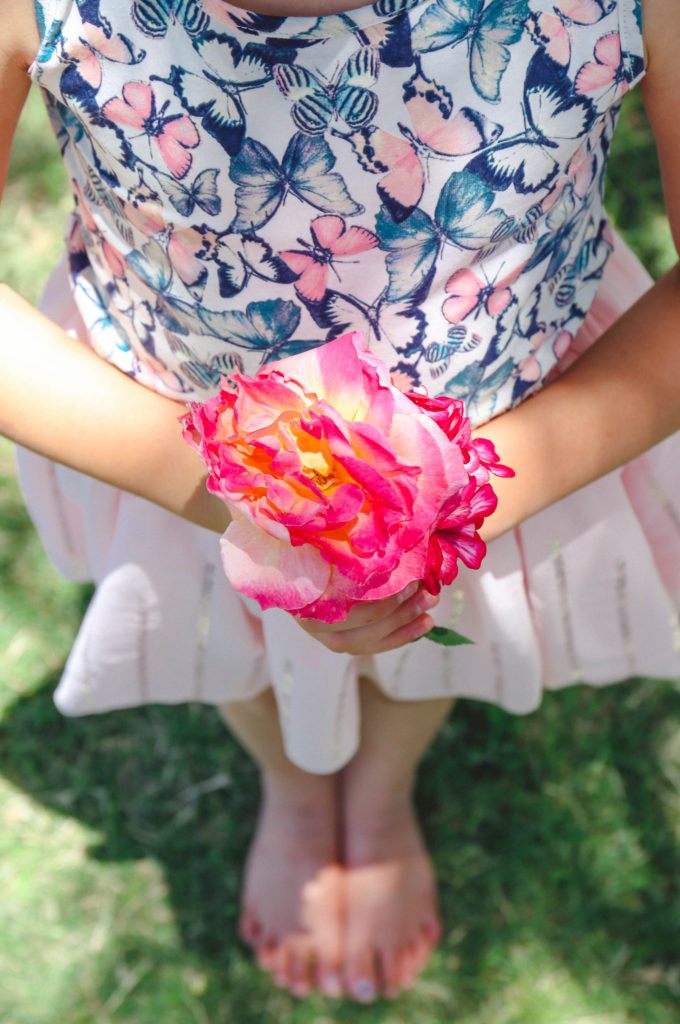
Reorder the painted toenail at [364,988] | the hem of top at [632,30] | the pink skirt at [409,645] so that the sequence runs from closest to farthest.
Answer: the hem of top at [632,30] → the pink skirt at [409,645] → the painted toenail at [364,988]

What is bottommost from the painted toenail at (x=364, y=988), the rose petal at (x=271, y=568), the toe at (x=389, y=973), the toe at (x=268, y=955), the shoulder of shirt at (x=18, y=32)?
the toe at (x=268, y=955)

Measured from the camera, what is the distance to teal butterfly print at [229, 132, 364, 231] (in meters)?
0.84

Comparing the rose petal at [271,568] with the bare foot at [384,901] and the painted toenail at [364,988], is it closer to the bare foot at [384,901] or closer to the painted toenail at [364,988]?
the bare foot at [384,901]

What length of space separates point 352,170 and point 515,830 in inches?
48.3

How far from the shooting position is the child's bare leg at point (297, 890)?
1.59 m

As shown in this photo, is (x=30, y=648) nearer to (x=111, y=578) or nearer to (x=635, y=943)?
(x=111, y=578)

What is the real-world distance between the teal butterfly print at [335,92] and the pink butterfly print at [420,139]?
2 centimetres

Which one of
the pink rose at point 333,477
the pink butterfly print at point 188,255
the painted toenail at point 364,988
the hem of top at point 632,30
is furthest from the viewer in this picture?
the painted toenail at point 364,988

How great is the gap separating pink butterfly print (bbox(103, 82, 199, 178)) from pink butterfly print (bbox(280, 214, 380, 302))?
0.12 m

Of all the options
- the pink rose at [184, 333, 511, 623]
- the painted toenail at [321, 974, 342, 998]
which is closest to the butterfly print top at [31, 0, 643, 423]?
the pink rose at [184, 333, 511, 623]

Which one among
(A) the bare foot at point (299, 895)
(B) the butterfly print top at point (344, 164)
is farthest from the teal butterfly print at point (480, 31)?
(A) the bare foot at point (299, 895)

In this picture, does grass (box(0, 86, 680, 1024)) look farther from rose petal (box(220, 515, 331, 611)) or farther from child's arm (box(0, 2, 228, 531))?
rose petal (box(220, 515, 331, 611))

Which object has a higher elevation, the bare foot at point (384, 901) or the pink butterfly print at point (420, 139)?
the pink butterfly print at point (420, 139)

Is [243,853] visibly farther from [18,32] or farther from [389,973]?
[18,32]
